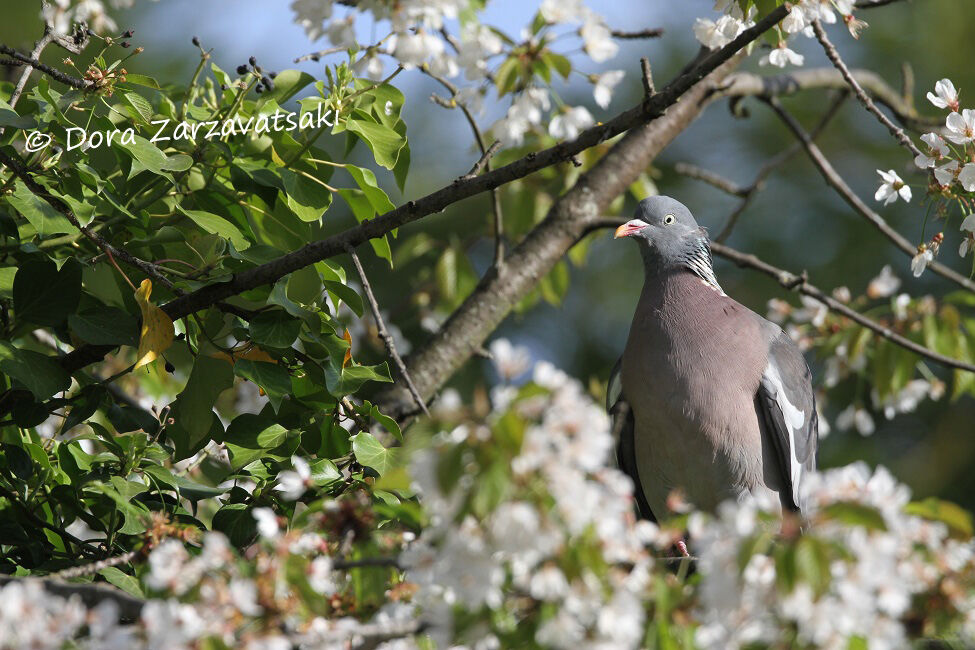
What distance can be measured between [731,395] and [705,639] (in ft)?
4.94

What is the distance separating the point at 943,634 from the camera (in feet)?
3.95

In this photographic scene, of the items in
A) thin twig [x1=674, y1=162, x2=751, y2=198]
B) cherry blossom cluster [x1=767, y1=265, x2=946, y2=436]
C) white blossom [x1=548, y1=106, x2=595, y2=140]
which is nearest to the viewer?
white blossom [x1=548, y1=106, x2=595, y2=140]

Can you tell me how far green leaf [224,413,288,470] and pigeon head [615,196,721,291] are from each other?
1.38 metres

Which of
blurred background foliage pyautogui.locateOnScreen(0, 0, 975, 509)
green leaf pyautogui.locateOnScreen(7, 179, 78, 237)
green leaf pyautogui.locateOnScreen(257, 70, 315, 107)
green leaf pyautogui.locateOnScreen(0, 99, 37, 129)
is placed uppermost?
green leaf pyautogui.locateOnScreen(0, 99, 37, 129)

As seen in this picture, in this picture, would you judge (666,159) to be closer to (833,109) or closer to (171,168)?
(833,109)

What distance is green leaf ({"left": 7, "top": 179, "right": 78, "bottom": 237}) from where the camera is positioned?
1.67 m

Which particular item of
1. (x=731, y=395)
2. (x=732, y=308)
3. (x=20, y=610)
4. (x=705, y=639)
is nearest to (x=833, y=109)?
→ (x=732, y=308)

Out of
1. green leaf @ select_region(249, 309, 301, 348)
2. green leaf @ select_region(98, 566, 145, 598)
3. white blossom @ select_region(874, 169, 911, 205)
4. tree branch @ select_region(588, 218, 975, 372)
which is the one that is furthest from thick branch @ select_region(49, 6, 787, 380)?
tree branch @ select_region(588, 218, 975, 372)

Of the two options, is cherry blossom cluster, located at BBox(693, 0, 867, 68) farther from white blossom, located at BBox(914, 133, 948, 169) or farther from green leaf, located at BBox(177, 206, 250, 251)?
green leaf, located at BBox(177, 206, 250, 251)

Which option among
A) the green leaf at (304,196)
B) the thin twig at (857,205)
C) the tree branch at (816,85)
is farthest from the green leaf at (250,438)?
the tree branch at (816,85)

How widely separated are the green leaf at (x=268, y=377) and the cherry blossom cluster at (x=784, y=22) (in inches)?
42.9

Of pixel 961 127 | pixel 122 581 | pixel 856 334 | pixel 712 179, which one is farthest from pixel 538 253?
pixel 122 581

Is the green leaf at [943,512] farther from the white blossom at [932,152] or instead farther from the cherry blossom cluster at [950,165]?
the white blossom at [932,152]

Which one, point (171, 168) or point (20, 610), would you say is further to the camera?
point (171, 168)
